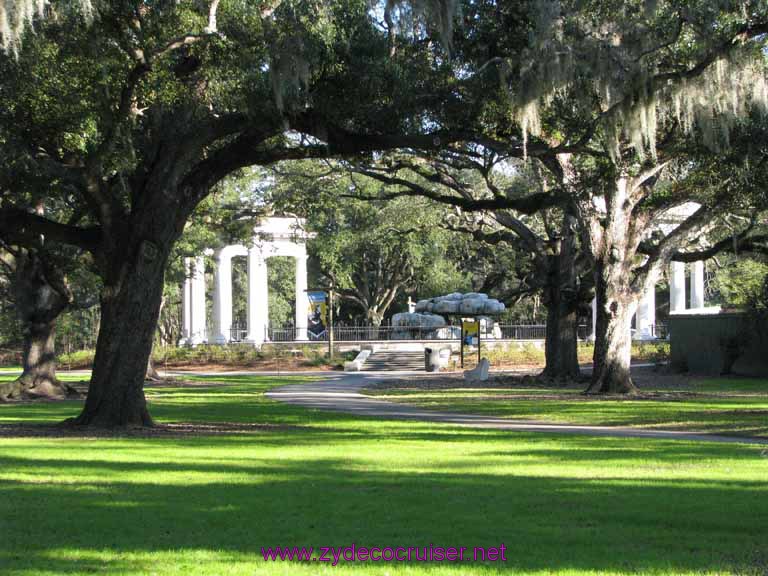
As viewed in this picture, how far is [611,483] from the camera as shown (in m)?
10.5

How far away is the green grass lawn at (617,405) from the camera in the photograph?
1905 cm

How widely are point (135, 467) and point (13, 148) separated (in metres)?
7.97

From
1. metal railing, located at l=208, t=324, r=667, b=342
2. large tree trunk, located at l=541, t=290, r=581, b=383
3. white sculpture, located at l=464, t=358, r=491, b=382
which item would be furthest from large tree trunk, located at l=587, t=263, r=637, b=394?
metal railing, located at l=208, t=324, r=667, b=342

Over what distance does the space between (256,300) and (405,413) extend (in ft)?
136

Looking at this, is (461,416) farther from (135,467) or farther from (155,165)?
(135,467)

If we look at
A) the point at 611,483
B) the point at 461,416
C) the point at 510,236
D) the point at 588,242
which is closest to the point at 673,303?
the point at 510,236

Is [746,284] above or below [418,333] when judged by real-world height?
above

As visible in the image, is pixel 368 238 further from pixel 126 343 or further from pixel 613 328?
pixel 126 343

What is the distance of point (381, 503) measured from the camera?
9273 millimetres

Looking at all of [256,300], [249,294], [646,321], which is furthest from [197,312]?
[646,321]

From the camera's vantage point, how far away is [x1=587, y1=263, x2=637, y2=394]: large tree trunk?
89.7ft

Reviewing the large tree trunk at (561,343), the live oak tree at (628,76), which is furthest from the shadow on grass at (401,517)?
the large tree trunk at (561,343)

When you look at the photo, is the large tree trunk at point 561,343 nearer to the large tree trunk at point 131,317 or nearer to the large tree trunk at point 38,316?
the large tree trunk at point 38,316

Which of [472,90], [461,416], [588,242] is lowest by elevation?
[461,416]
